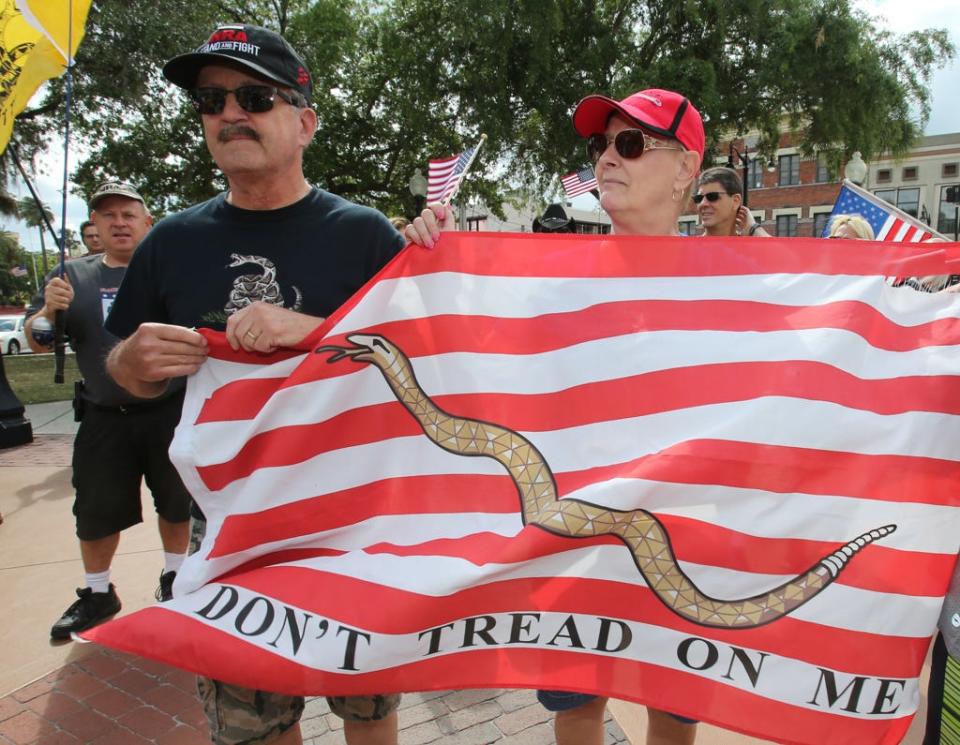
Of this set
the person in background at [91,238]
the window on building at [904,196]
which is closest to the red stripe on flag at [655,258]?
the person in background at [91,238]

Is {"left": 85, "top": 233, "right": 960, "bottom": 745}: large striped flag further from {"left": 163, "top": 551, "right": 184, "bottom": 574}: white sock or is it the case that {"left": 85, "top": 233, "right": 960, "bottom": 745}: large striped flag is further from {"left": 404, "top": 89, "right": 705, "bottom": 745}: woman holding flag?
{"left": 163, "top": 551, "right": 184, "bottom": 574}: white sock

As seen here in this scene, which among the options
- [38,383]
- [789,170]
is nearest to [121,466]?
[38,383]

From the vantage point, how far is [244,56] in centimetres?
194

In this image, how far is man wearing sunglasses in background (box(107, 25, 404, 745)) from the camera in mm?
1912

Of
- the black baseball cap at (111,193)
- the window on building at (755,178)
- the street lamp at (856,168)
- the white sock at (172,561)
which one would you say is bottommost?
the white sock at (172,561)

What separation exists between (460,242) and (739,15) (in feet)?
53.4

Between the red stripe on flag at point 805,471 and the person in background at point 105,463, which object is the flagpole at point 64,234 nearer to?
the person in background at point 105,463

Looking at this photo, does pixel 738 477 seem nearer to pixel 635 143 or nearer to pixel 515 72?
pixel 635 143

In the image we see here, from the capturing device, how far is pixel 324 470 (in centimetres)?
197

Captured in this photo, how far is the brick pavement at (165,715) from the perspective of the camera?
2721mm

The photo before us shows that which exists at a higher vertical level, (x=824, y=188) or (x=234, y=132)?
(x=824, y=188)

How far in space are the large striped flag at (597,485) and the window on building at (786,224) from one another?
5019cm

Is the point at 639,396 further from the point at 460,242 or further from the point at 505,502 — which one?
the point at 460,242

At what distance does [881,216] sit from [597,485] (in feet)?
9.55
